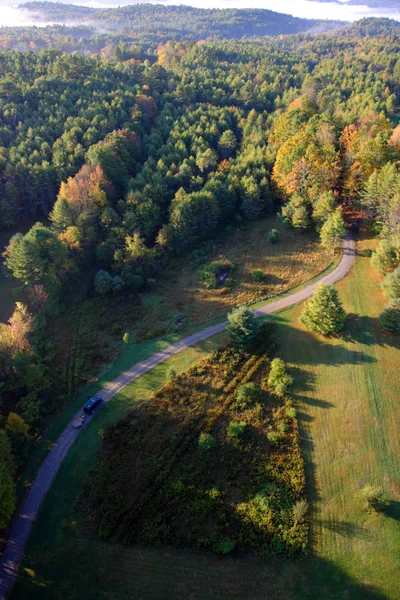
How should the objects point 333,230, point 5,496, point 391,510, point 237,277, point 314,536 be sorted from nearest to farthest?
point 5,496 → point 314,536 → point 391,510 → point 333,230 → point 237,277

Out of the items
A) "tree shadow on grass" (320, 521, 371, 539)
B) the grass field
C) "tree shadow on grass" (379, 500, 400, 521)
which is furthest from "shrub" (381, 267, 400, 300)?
"tree shadow on grass" (320, 521, 371, 539)

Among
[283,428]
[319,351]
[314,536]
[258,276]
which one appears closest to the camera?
[314,536]

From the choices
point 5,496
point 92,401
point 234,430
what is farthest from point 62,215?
point 234,430

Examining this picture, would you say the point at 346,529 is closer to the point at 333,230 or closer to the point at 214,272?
the point at 214,272

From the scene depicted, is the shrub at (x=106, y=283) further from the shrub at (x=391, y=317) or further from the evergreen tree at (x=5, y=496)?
the shrub at (x=391, y=317)

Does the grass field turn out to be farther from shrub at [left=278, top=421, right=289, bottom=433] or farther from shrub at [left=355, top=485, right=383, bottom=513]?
shrub at [left=355, top=485, right=383, bottom=513]

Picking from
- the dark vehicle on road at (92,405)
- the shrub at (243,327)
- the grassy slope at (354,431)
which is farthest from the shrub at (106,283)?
the grassy slope at (354,431)
